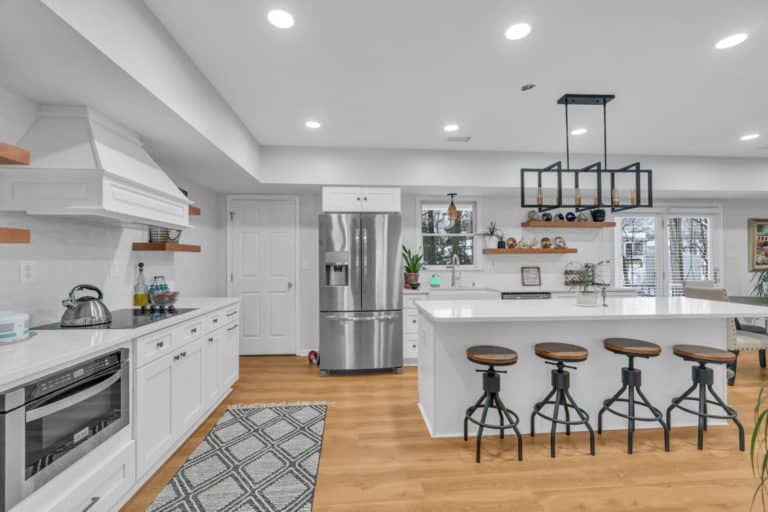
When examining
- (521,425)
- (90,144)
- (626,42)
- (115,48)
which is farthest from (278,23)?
(521,425)

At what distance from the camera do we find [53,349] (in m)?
1.55

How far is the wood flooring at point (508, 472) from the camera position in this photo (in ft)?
6.30

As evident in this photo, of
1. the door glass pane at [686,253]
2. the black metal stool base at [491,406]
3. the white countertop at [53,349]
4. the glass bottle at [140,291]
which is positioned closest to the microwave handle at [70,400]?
the white countertop at [53,349]

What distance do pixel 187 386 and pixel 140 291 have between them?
0.97 meters

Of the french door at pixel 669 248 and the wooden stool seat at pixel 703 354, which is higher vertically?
the french door at pixel 669 248

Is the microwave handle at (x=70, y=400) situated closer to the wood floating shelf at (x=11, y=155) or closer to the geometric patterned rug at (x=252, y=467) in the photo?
the geometric patterned rug at (x=252, y=467)

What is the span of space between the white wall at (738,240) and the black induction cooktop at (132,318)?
23.5ft

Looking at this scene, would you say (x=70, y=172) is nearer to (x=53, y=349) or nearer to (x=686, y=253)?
(x=53, y=349)

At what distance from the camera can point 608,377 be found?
2.72 metres

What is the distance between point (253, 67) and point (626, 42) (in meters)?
2.38

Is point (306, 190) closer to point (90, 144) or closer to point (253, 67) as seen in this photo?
point (253, 67)

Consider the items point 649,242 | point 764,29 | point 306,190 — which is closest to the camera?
point 764,29

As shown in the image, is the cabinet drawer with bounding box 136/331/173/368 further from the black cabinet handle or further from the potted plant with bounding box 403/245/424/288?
the potted plant with bounding box 403/245/424/288

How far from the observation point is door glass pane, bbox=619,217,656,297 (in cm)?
541
